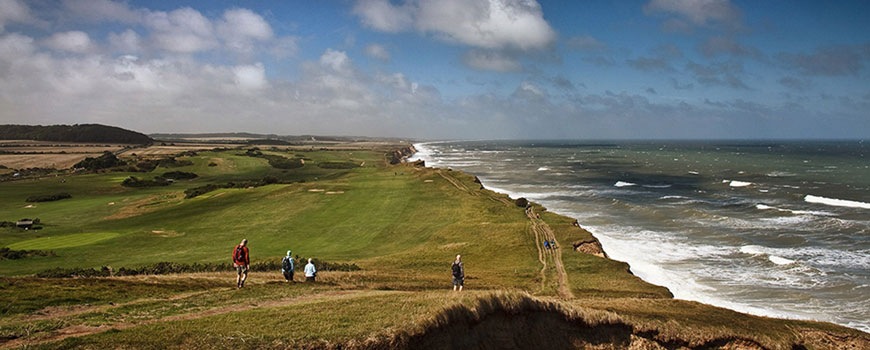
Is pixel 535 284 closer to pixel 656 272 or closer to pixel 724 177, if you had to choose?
pixel 656 272

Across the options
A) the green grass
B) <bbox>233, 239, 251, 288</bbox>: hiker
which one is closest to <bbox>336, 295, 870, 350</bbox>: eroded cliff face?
<bbox>233, 239, 251, 288</bbox>: hiker

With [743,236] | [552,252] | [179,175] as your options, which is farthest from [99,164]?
[743,236]

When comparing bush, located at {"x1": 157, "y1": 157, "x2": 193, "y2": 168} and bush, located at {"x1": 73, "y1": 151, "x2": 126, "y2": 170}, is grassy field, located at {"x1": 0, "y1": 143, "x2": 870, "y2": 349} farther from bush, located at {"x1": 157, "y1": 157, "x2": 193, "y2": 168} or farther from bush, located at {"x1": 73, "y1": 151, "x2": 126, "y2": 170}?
bush, located at {"x1": 157, "y1": 157, "x2": 193, "y2": 168}

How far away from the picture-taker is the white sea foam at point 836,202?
2599 inches

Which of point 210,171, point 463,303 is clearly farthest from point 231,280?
point 210,171

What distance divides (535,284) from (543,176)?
91837mm

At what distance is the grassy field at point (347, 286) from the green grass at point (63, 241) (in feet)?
0.51

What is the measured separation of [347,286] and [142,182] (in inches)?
3187

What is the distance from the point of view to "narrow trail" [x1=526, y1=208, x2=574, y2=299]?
27172 mm

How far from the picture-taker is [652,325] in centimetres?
1803

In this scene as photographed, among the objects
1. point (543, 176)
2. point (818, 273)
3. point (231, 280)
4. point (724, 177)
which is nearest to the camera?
point (231, 280)

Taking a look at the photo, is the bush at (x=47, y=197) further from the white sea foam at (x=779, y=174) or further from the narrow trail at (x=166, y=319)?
the white sea foam at (x=779, y=174)

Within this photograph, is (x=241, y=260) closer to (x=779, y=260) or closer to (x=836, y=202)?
(x=779, y=260)

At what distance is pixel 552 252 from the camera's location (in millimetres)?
37000
